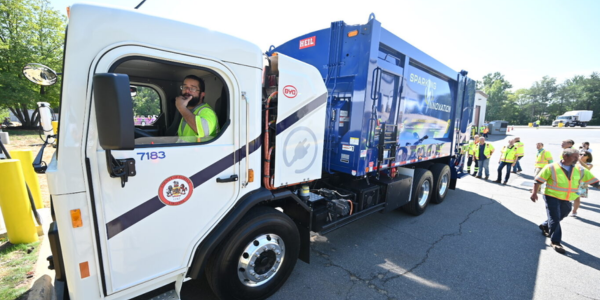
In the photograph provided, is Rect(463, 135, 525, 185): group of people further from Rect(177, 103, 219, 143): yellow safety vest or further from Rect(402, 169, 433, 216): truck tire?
Rect(177, 103, 219, 143): yellow safety vest

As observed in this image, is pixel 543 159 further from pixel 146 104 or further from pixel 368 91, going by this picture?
pixel 146 104

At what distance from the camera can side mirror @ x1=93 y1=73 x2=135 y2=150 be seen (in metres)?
1.31

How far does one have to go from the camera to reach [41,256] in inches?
118

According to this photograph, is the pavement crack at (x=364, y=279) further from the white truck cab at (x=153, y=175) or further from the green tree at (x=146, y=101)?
the green tree at (x=146, y=101)

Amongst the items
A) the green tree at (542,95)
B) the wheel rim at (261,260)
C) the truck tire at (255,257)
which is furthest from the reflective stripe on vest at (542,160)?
the green tree at (542,95)

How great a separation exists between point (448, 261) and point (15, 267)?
5.17m

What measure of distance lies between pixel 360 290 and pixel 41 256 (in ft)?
12.2

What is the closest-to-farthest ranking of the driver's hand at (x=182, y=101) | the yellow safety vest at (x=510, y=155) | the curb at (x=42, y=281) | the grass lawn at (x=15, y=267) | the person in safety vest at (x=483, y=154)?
1. the driver's hand at (x=182, y=101)
2. the curb at (x=42, y=281)
3. the grass lawn at (x=15, y=267)
4. the yellow safety vest at (x=510, y=155)
5. the person in safety vest at (x=483, y=154)

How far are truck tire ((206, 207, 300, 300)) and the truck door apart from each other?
0.27 meters

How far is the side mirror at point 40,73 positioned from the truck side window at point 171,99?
1.65 ft

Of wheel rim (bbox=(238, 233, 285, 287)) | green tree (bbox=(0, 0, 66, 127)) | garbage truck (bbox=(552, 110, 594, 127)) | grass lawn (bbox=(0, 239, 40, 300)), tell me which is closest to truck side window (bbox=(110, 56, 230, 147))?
wheel rim (bbox=(238, 233, 285, 287))

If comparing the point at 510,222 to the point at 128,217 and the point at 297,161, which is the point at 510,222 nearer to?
the point at 297,161

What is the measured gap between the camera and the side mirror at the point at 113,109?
1307 mm

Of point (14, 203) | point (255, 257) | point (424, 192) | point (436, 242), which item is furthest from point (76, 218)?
point (424, 192)
